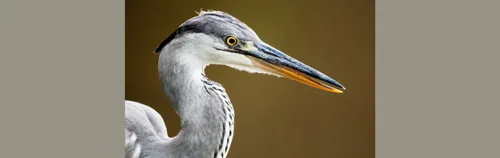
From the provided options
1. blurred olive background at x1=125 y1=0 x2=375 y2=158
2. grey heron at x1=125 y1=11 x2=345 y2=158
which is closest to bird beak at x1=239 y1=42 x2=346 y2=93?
grey heron at x1=125 y1=11 x2=345 y2=158

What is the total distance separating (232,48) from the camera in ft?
9.62

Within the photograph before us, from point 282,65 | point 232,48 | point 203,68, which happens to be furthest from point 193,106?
point 282,65

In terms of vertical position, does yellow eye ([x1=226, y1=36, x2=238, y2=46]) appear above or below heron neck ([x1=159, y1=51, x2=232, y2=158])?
above

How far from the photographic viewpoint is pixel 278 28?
3195mm

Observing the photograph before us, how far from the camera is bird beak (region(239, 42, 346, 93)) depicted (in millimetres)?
2936

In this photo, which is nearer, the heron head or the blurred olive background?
the heron head

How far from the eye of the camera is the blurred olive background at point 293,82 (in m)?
3.18

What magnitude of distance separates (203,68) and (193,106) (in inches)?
7.1

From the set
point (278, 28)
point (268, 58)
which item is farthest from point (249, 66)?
point (278, 28)

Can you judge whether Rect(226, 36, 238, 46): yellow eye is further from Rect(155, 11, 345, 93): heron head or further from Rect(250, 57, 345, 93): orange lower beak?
Rect(250, 57, 345, 93): orange lower beak

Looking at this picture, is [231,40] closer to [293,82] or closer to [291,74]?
[291,74]

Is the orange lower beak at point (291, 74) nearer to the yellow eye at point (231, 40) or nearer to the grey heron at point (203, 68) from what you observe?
the grey heron at point (203, 68)

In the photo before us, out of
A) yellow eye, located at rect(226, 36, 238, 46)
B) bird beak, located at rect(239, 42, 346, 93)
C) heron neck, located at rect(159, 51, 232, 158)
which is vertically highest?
yellow eye, located at rect(226, 36, 238, 46)
